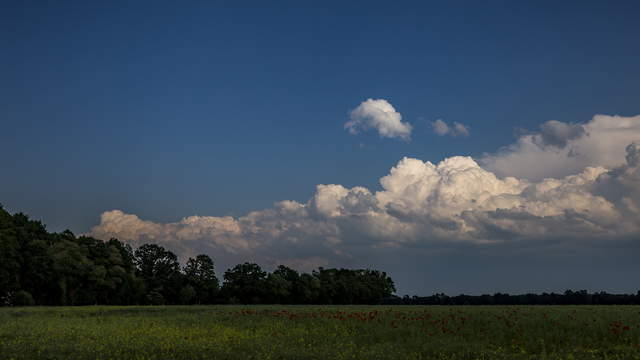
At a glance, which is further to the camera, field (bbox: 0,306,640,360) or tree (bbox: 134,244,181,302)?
tree (bbox: 134,244,181,302)

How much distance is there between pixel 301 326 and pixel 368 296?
89782mm

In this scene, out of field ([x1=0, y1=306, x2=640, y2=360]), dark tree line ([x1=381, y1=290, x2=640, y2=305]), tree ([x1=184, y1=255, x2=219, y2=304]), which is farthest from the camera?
tree ([x1=184, y1=255, x2=219, y2=304])

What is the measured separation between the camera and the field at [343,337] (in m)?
27.8

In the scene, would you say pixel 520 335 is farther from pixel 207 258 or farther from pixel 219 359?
pixel 207 258

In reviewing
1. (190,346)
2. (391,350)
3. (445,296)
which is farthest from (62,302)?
(391,350)

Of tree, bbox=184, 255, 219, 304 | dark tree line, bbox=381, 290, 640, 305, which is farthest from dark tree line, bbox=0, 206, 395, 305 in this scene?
dark tree line, bbox=381, 290, 640, 305

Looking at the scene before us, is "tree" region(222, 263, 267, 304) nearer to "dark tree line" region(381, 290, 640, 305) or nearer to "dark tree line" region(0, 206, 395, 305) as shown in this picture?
"dark tree line" region(0, 206, 395, 305)

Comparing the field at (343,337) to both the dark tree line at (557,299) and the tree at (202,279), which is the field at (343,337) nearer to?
the dark tree line at (557,299)

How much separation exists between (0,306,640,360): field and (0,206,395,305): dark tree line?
166 feet

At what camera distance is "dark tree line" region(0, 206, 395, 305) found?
91188 mm

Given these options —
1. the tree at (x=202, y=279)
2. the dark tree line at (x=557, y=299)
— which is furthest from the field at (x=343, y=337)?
the tree at (x=202, y=279)

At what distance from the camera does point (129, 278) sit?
341ft

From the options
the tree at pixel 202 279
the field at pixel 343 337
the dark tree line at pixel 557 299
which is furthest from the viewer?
the tree at pixel 202 279

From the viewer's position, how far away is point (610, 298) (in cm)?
6788
